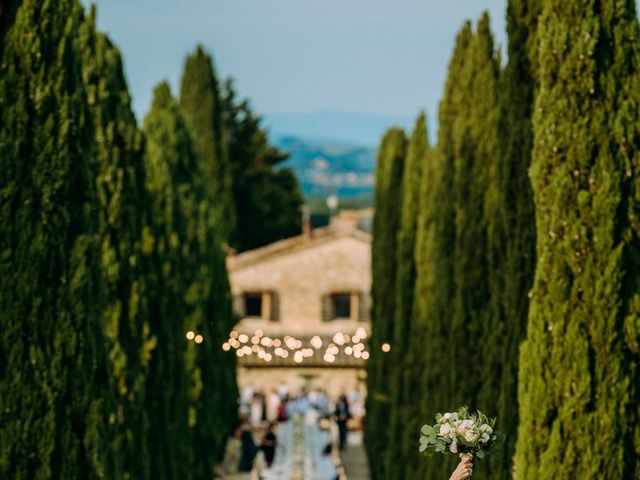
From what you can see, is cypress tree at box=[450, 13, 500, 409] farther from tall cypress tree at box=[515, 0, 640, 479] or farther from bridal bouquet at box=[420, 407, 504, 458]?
bridal bouquet at box=[420, 407, 504, 458]

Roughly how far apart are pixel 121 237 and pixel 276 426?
19.0 m

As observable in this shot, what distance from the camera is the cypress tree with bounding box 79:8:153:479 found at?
56.8 ft

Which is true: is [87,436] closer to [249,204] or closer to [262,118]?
[249,204]

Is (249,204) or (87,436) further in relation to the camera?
(249,204)

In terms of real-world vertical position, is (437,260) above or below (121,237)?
below

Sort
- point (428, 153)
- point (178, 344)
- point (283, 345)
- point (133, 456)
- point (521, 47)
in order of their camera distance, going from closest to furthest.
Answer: point (521, 47) < point (133, 456) < point (178, 344) < point (428, 153) < point (283, 345)

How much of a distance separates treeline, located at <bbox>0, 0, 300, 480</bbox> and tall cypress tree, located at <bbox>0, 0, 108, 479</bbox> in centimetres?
1

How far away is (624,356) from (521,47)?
11.0 ft

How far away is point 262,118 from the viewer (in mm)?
69188

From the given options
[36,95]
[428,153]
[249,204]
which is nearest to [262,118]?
[249,204]

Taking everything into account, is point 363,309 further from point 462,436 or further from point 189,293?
point 462,436

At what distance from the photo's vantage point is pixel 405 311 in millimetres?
25422

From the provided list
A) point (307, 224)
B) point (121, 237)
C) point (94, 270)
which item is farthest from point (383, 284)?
point (307, 224)

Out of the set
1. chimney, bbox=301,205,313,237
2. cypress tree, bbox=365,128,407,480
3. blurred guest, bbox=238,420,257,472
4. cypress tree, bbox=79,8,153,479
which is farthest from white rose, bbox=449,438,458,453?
chimney, bbox=301,205,313,237
